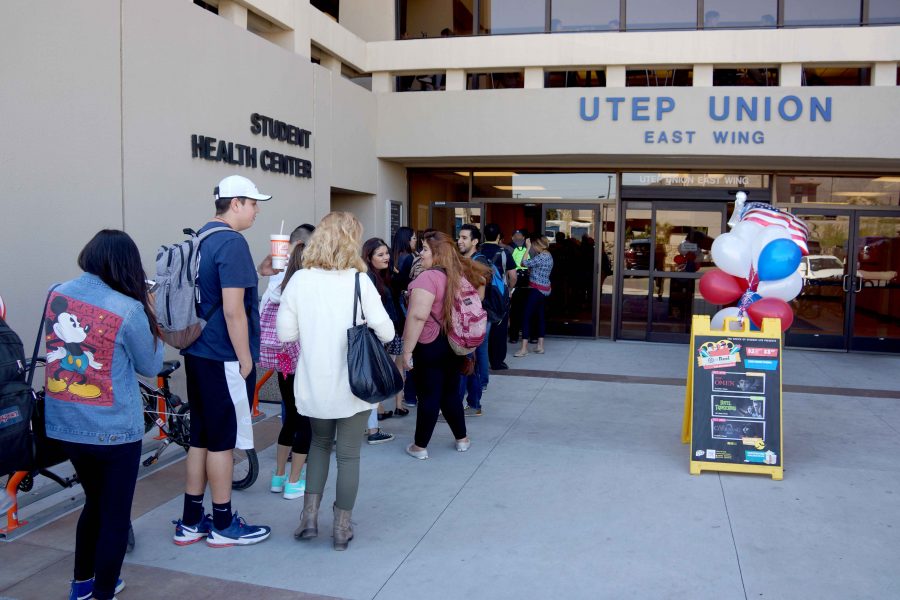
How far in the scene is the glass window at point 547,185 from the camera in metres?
12.0

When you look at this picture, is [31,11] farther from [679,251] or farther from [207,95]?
[679,251]

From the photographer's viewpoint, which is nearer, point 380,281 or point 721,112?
point 380,281

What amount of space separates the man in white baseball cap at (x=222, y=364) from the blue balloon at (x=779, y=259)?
157 inches

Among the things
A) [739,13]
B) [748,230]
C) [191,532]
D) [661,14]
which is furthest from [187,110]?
[739,13]

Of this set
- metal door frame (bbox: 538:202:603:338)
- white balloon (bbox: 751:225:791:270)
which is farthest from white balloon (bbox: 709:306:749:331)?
metal door frame (bbox: 538:202:603:338)

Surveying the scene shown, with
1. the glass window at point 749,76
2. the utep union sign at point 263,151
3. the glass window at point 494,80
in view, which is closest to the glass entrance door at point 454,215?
the glass window at point 494,80

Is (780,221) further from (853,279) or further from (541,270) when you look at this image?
(853,279)

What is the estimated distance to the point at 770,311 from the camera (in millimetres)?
5824

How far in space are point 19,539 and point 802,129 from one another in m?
10.0

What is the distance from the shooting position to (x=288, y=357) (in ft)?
15.1

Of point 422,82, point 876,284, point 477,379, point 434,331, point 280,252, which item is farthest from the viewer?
point 422,82

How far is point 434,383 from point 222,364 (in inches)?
76.8

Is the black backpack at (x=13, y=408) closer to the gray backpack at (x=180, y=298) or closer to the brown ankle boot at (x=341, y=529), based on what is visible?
the gray backpack at (x=180, y=298)

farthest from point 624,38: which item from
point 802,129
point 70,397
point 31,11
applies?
point 70,397
